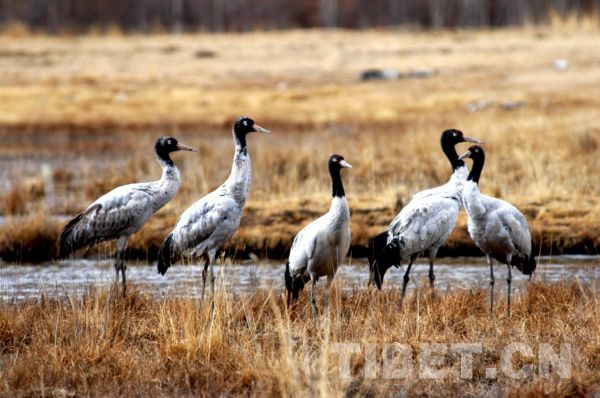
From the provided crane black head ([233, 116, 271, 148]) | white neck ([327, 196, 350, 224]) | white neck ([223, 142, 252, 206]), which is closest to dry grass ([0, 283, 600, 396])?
white neck ([327, 196, 350, 224])

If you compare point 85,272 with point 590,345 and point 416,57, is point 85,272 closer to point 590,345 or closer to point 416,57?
point 590,345

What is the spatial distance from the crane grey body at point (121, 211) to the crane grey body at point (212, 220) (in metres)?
0.68

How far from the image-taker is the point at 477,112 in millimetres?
26078

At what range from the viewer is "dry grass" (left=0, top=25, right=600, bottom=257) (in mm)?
14695

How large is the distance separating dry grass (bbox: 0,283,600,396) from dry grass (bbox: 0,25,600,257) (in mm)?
4266

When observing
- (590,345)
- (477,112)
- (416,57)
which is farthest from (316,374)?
(416,57)

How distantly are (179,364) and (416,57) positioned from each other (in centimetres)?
3485

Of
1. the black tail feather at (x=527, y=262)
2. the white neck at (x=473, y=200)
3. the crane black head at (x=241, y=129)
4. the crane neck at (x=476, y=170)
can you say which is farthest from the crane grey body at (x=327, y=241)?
the black tail feather at (x=527, y=262)

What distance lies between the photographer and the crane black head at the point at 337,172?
8.57 meters

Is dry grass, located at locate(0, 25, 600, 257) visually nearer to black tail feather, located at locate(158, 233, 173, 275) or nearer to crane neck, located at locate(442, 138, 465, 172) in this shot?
crane neck, located at locate(442, 138, 465, 172)

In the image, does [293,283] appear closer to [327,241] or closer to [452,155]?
[327,241]

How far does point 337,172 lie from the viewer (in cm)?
874

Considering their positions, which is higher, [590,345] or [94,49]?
[94,49]

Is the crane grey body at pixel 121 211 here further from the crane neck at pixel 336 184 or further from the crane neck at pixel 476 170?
the crane neck at pixel 476 170
